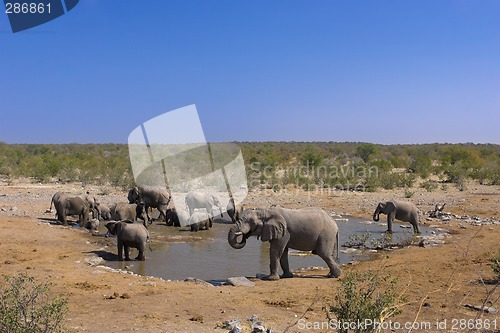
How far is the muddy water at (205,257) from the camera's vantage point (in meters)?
11.1

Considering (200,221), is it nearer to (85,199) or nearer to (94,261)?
(85,199)

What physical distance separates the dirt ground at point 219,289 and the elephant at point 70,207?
0.56 metres

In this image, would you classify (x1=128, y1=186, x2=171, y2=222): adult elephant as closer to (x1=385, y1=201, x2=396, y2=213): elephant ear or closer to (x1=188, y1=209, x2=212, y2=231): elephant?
(x1=188, y1=209, x2=212, y2=231): elephant

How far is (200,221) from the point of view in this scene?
16844mm

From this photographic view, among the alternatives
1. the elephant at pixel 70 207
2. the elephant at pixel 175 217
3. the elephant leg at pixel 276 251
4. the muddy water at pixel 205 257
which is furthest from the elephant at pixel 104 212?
the elephant leg at pixel 276 251

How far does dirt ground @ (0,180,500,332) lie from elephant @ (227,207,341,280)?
518mm

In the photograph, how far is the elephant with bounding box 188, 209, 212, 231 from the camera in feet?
55.0

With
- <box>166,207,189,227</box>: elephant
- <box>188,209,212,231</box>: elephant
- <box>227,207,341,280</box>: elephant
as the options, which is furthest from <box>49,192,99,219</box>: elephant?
<box>227,207,341,280</box>: elephant

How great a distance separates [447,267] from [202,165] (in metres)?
30.7

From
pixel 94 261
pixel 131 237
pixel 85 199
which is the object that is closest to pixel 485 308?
pixel 131 237

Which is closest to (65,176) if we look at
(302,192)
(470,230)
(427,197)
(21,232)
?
(302,192)

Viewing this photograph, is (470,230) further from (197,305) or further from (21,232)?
(21,232)

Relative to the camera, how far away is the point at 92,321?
6.72 metres

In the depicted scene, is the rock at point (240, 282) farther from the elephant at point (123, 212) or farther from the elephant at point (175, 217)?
the elephant at point (175, 217)
